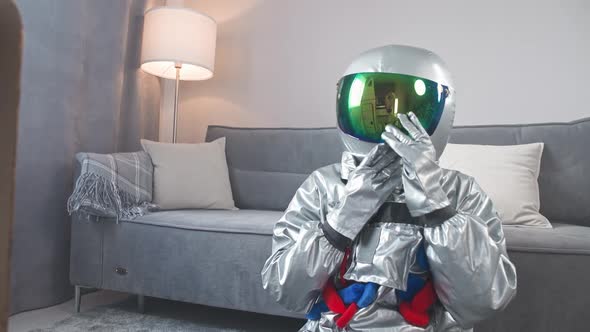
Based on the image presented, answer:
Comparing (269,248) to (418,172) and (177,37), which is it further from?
(177,37)

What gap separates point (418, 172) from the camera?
32.0 inches

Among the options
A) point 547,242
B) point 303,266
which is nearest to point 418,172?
point 303,266

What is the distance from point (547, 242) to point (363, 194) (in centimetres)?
83

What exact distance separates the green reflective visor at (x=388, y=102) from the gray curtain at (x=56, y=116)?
1360 millimetres

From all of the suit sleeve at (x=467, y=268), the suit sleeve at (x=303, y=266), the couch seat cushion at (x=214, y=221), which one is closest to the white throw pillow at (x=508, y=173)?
the couch seat cushion at (x=214, y=221)

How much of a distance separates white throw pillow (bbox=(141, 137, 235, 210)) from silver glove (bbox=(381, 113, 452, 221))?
1.36 m

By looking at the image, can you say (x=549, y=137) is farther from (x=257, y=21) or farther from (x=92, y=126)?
(x=92, y=126)

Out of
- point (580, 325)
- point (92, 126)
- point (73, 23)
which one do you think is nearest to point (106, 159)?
point (92, 126)

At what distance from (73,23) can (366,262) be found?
179cm

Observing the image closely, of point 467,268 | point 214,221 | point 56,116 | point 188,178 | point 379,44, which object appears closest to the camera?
point 467,268

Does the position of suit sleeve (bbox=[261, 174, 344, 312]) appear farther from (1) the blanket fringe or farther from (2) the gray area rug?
(1) the blanket fringe

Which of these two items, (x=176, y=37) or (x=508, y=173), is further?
(x=176, y=37)

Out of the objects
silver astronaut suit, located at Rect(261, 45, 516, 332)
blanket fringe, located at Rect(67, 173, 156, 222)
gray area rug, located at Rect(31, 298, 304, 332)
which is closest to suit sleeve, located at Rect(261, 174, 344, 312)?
silver astronaut suit, located at Rect(261, 45, 516, 332)

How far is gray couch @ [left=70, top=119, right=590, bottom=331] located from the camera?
135cm
